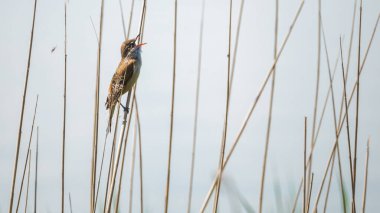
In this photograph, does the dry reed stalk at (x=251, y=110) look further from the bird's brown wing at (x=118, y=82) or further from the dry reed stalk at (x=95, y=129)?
the bird's brown wing at (x=118, y=82)

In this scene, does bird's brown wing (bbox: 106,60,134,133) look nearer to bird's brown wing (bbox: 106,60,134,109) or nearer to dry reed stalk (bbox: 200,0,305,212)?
bird's brown wing (bbox: 106,60,134,109)

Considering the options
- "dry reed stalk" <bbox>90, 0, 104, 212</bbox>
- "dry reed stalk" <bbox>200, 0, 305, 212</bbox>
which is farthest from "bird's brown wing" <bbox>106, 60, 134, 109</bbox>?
"dry reed stalk" <bbox>200, 0, 305, 212</bbox>

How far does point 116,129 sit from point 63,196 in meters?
0.52

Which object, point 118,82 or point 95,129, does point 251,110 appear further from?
point 118,82

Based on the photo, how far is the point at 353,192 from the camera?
9.29 ft

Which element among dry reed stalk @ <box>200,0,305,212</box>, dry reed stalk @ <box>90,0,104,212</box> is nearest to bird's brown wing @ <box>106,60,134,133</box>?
dry reed stalk @ <box>90,0,104,212</box>

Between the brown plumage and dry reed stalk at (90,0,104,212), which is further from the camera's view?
the brown plumage

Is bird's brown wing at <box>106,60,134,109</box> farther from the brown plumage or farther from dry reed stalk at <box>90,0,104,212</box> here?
dry reed stalk at <box>90,0,104,212</box>

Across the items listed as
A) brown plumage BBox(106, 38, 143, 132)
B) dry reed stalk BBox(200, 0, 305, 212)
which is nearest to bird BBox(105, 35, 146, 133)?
brown plumage BBox(106, 38, 143, 132)

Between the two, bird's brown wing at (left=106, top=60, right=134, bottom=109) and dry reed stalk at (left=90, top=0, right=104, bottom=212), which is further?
bird's brown wing at (left=106, top=60, right=134, bottom=109)

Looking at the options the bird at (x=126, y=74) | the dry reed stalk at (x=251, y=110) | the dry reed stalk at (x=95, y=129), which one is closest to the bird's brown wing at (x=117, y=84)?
the bird at (x=126, y=74)

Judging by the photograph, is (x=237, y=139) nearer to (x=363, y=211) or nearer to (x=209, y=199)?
(x=209, y=199)

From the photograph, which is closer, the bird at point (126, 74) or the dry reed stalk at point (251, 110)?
the dry reed stalk at point (251, 110)

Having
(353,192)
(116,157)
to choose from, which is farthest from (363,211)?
(116,157)
